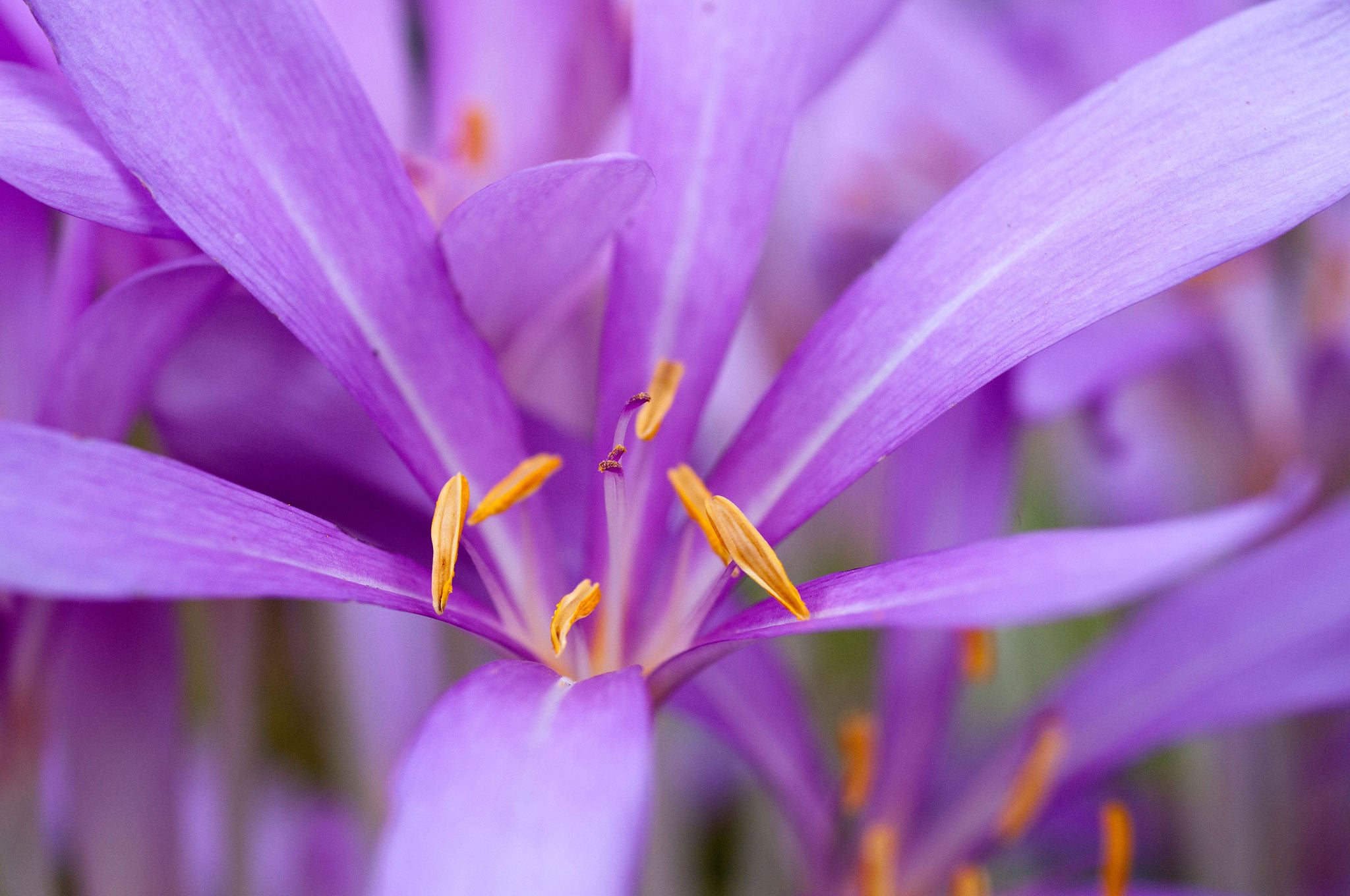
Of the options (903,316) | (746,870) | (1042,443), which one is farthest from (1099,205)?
(1042,443)

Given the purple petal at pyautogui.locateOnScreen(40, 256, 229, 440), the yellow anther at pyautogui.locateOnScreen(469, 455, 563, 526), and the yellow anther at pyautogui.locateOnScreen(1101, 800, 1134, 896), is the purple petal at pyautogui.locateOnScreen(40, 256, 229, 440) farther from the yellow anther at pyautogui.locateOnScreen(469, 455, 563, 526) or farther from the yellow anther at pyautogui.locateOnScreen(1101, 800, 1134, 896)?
the yellow anther at pyautogui.locateOnScreen(1101, 800, 1134, 896)

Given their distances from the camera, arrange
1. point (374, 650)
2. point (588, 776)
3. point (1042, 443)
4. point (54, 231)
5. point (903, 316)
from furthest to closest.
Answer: point (1042, 443), point (374, 650), point (54, 231), point (903, 316), point (588, 776)

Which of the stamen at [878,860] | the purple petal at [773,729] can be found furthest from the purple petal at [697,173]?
the stamen at [878,860]

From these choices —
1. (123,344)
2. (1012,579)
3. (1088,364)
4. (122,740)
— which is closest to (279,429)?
(123,344)

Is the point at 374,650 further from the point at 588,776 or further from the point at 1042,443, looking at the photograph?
the point at 1042,443

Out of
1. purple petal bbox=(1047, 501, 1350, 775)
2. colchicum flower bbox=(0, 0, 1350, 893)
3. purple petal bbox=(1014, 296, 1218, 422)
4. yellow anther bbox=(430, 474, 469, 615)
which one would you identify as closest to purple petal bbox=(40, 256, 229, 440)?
colchicum flower bbox=(0, 0, 1350, 893)

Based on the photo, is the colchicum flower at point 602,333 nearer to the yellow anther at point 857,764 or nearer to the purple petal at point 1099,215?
the purple petal at point 1099,215

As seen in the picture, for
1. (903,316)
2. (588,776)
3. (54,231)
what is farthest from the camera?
(54,231)
